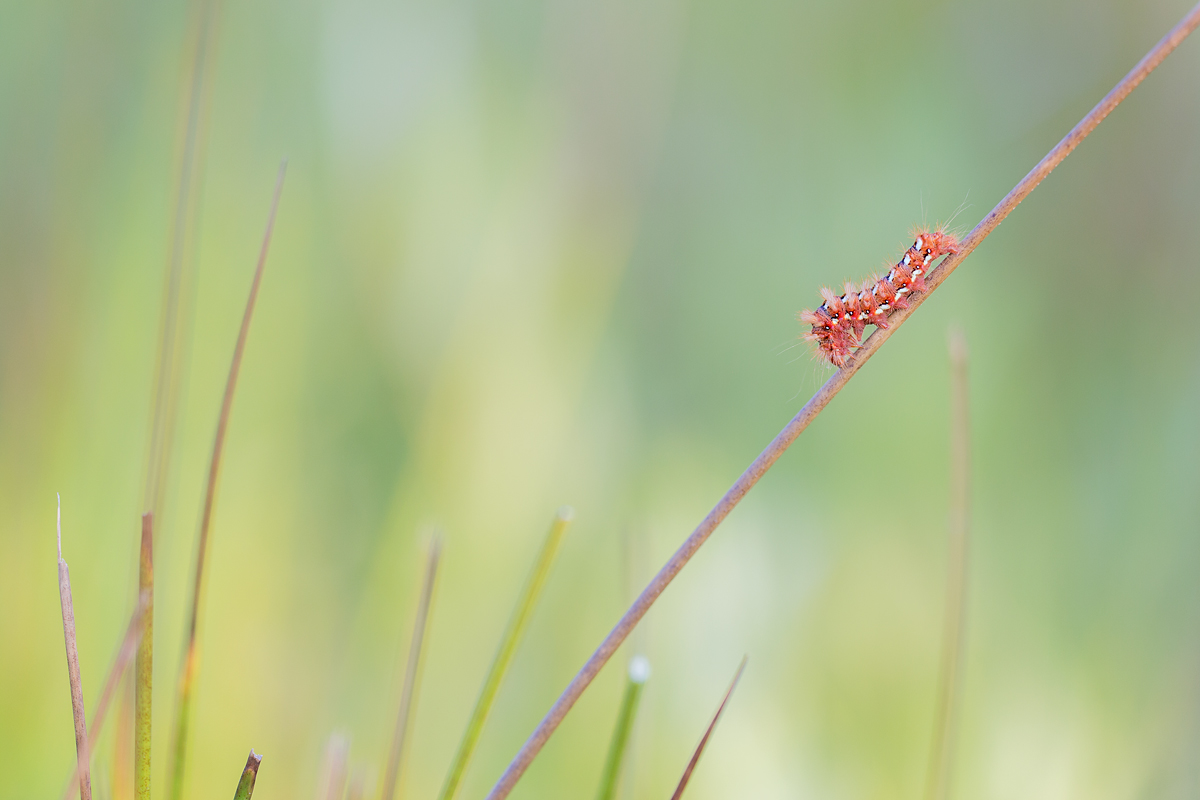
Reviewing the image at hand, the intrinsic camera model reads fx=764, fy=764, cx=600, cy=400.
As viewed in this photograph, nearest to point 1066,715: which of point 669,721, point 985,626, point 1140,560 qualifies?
point 985,626

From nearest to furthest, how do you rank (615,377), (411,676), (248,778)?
(248,778)
(411,676)
(615,377)

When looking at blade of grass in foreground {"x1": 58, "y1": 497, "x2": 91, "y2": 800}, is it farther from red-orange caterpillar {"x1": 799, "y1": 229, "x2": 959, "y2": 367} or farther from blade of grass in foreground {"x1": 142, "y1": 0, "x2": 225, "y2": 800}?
red-orange caterpillar {"x1": 799, "y1": 229, "x2": 959, "y2": 367}

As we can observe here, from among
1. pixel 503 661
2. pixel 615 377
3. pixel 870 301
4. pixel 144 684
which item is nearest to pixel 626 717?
pixel 503 661

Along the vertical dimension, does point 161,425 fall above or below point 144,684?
above

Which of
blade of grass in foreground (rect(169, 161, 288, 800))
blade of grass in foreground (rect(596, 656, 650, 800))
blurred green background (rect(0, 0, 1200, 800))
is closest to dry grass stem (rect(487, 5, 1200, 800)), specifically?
blade of grass in foreground (rect(596, 656, 650, 800))

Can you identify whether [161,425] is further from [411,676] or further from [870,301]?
[870,301]
